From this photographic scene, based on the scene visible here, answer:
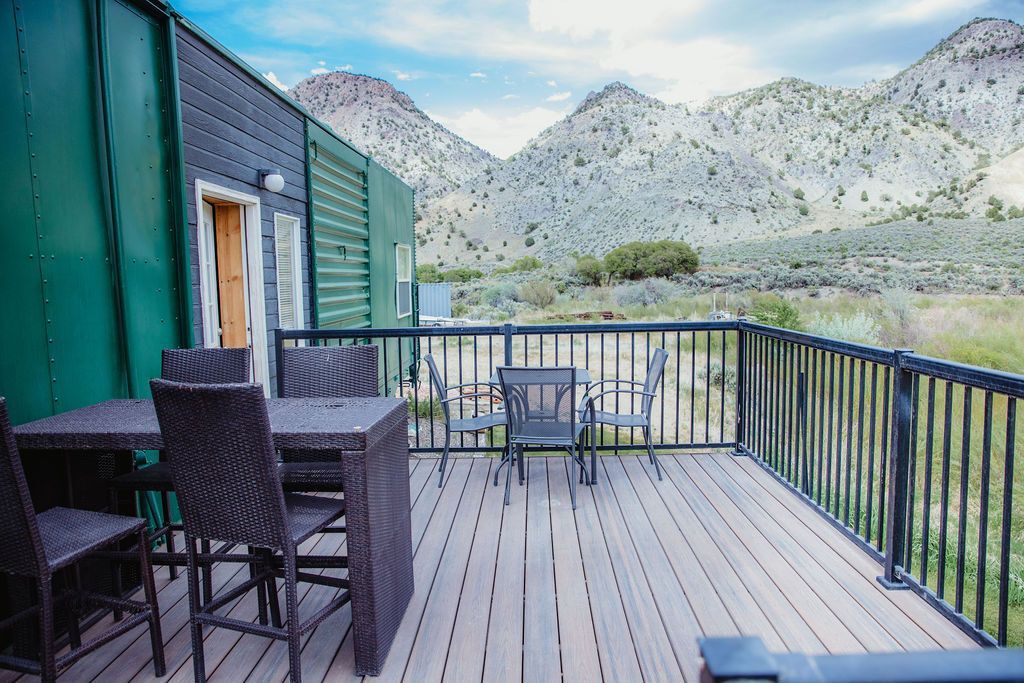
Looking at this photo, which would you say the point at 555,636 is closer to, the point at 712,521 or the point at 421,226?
the point at 712,521

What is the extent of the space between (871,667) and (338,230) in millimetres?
6106

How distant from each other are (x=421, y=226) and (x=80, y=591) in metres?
40.5

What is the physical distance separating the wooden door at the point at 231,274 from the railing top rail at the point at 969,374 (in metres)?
3.96

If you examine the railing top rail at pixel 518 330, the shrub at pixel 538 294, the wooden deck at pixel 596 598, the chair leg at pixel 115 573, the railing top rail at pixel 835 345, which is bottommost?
the wooden deck at pixel 596 598

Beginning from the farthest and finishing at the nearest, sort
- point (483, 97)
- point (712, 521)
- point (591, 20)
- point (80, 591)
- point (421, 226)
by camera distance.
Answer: point (483, 97), point (421, 226), point (591, 20), point (712, 521), point (80, 591)

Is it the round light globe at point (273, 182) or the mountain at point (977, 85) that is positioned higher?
the mountain at point (977, 85)

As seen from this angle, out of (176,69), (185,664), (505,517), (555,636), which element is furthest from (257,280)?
(555,636)

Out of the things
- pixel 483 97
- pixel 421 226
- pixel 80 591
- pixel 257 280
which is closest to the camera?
pixel 80 591

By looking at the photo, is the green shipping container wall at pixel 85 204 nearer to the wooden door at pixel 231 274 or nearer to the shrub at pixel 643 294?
the wooden door at pixel 231 274

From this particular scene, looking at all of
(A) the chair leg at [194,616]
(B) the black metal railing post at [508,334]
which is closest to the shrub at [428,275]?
(B) the black metal railing post at [508,334]

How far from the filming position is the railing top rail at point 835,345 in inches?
99.6

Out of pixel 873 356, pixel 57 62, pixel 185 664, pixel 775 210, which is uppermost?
pixel 775 210

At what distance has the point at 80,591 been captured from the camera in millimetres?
2010

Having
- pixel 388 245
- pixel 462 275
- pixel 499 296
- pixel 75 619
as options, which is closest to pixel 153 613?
pixel 75 619
